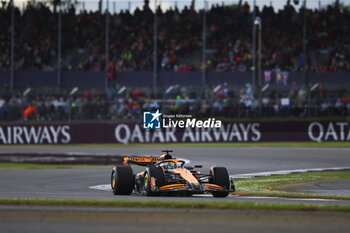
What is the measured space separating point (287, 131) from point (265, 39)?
8.43 m

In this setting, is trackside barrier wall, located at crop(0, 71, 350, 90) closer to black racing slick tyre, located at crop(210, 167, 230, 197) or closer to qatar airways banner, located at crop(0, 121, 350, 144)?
qatar airways banner, located at crop(0, 121, 350, 144)

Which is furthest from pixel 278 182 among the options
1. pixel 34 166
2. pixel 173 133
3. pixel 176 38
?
pixel 176 38

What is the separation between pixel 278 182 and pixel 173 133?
15790mm

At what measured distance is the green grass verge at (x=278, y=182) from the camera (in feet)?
41.6

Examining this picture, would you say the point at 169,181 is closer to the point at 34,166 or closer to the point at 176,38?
the point at 34,166

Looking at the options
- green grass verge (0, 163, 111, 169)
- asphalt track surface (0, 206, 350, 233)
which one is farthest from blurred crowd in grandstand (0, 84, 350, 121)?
asphalt track surface (0, 206, 350, 233)

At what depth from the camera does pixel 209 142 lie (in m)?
31.7

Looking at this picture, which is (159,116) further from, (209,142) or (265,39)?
(265,39)

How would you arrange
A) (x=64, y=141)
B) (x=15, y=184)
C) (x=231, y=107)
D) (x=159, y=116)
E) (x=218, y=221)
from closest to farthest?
(x=218, y=221) < (x=159, y=116) < (x=15, y=184) < (x=231, y=107) < (x=64, y=141)

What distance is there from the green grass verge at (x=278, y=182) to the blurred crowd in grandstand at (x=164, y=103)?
11086 millimetres

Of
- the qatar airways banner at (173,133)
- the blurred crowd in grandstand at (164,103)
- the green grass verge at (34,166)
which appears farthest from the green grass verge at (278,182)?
the qatar airways banner at (173,133)

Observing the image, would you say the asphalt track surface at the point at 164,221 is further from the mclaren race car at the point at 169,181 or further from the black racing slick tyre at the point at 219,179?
the black racing slick tyre at the point at 219,179

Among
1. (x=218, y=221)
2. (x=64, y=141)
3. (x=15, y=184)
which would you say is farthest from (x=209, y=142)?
(x=218, y=221)

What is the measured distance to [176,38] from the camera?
38.3 metres
